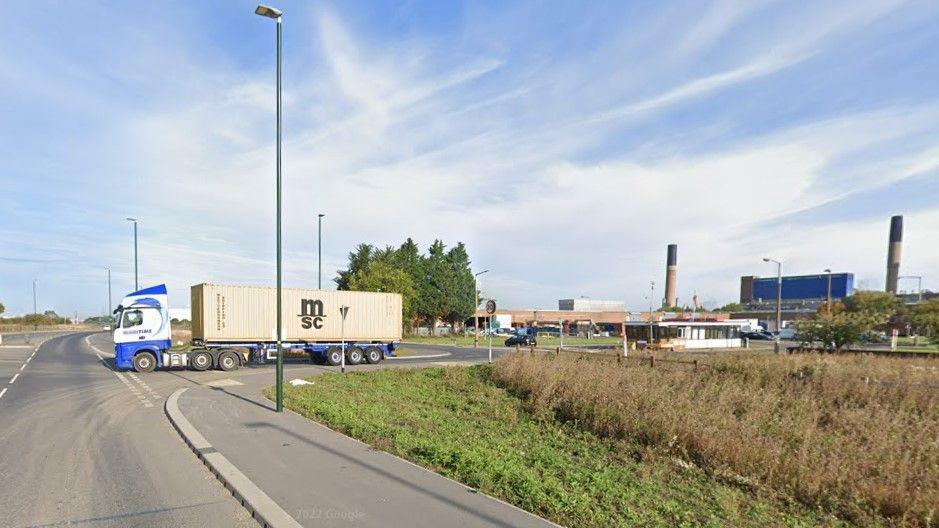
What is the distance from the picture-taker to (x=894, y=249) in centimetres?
9056

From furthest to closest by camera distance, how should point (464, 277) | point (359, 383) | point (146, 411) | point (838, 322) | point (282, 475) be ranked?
point (464, 277)
point (838, 322)
point (359, 383)
point (146, 411)
point (282, 475)

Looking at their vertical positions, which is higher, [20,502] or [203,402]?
[20,502]

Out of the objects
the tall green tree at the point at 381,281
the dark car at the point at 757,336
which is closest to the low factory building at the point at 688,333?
the dark car at the point at 757,336

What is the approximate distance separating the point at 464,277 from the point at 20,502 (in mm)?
60595

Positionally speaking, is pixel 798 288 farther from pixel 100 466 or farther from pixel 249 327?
pixel 100 466

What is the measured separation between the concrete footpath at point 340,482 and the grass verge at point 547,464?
1.33ft

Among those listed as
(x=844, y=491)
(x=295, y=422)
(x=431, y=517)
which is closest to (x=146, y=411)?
(x=295, y=422)

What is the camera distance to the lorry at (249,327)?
22.2 metres

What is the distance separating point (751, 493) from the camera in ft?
24.8

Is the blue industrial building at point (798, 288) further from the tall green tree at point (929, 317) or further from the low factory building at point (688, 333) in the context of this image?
the low factory building at point (688, 333)

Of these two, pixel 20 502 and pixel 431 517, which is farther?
pixel 20 502

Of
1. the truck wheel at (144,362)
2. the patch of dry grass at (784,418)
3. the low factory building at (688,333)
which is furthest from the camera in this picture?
the low factory building at (688,333)

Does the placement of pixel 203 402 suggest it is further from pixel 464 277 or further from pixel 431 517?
pixel 464 277

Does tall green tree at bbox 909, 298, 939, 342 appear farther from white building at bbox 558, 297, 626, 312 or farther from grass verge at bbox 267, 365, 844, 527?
white building at bbox 558, 297, 626, 312
